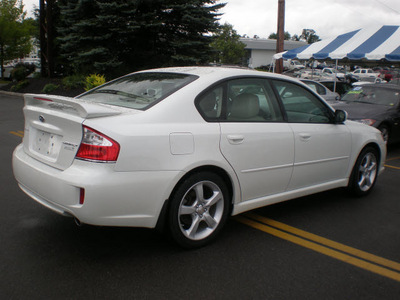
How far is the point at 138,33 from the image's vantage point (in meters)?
18.4

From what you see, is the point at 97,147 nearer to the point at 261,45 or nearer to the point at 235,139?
the point at 235,139

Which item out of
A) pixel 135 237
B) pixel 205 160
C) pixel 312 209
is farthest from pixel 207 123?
pixel 312 209

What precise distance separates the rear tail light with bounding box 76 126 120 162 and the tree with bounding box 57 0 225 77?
14413mm

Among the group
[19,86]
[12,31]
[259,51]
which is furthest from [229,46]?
[259,51]

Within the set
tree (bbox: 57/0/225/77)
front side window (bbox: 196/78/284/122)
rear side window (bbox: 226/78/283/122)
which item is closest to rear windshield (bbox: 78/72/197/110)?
front side window (bbox: 196/78/284/122)

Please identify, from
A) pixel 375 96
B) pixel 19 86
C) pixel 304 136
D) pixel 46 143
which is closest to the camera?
pixel 46 143

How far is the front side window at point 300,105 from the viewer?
4254mm

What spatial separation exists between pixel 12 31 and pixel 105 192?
99.5ft

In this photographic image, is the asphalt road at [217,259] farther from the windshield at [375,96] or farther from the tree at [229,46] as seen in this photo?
the tree at [229,46]

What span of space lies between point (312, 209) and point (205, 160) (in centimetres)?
198

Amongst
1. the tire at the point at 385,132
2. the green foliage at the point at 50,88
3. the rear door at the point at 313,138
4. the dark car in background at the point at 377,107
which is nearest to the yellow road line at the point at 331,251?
the rear door at the point at 313,138

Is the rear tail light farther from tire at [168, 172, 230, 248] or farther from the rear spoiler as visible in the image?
tire at [168, 172, 230, 248]

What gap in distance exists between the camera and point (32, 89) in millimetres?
21906

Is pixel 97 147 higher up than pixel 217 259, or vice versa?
pixel 97 147
